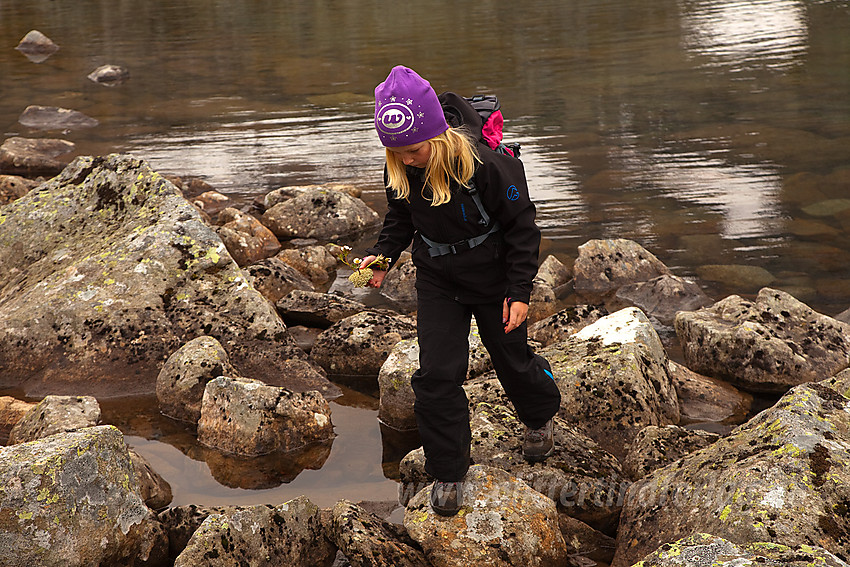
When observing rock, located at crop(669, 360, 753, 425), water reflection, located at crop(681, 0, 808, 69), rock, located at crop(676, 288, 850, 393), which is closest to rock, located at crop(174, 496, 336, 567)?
rock, located at crop(669, 360, 753, 425)

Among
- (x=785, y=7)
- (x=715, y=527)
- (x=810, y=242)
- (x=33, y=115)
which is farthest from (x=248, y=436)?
(x=785, y=7)

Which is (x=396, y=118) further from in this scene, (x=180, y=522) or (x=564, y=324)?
(x=564, y=324)

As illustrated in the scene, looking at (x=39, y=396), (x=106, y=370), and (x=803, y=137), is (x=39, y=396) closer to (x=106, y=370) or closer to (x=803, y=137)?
(x=106, y=370)

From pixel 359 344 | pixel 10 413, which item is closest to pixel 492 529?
pixel 359 344

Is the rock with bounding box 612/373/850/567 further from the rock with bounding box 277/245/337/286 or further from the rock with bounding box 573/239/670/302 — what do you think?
the rock with bounding box 277/245/337/286

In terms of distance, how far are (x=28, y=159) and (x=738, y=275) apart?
11.3 metres

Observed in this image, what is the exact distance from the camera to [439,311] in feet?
14.7

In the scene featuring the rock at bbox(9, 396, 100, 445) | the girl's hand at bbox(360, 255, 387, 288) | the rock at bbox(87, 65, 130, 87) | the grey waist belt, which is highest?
the rock at bbox(87, 65, 130, 87)

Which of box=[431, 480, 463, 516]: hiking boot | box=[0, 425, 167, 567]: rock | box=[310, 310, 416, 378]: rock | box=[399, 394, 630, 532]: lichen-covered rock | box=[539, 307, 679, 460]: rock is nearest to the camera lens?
box=[0, 425, 167, 567]: rock

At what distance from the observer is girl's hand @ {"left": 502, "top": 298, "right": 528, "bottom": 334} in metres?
4.22

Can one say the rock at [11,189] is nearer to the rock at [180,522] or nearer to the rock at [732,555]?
the rock at [180,522]

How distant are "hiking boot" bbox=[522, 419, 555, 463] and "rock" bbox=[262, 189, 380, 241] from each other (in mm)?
5933

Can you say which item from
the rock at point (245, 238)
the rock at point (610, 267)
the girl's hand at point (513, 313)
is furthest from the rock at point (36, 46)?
the girl's hand at point (513, 313)

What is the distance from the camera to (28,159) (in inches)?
546
